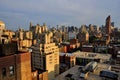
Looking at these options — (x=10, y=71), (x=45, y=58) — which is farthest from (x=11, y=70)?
(x=45, y=58)

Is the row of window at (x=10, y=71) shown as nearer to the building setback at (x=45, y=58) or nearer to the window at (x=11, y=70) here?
the window at (x=11, y=70)

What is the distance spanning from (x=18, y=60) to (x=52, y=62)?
60.5ft

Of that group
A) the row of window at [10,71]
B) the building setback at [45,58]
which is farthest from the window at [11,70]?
the building setback at [45,58]

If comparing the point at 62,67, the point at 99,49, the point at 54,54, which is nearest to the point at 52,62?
the point at 54,54

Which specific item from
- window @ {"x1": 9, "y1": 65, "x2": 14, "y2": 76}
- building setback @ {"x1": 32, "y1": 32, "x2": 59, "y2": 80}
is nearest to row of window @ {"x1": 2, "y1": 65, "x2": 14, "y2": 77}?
window @ {"x1": 9, "y1": 65, "x2": 14, "y2": 76}

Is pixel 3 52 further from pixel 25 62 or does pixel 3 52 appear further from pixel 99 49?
pixel 99 49

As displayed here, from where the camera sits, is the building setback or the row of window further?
the building setback

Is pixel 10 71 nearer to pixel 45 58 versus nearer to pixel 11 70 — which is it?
pixel 11 70

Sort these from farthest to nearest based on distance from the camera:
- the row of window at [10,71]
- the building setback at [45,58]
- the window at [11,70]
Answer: the building setback at [45,58] < the window at [11,70] < the row of window at [10,71]

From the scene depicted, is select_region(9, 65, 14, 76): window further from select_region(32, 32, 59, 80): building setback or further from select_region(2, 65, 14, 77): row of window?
select_region(32, 32, 59, 80): building setback

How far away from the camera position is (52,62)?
31.0m

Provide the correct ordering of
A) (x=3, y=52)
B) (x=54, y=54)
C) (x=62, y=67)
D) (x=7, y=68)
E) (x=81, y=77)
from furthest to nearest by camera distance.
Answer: (x=62, y=67), (x=54, y=54), (x=81, y=77), (x=3, y=52), (x=7, y=68)

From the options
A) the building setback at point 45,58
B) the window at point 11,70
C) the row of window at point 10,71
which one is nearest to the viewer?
the row of window at point 10,71

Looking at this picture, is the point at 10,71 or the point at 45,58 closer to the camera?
the point at 10,71
